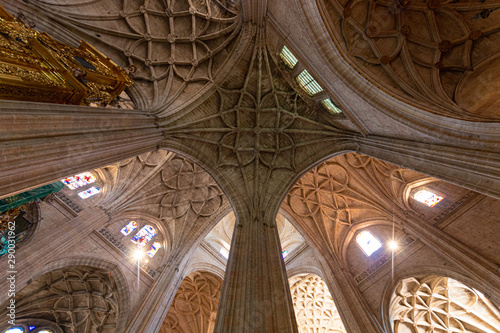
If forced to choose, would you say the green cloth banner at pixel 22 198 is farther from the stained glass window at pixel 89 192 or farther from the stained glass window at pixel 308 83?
the stained glass window at pixel 308 83

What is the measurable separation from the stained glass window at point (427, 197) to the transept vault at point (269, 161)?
221mm

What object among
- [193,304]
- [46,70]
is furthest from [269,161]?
[193,304]

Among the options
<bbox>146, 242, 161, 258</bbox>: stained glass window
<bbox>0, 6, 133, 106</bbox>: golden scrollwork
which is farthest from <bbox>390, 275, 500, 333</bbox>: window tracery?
<bbox>0, 6, 133, 106</bbox>: golden scrollwork

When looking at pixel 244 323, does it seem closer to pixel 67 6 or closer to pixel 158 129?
pixel 158 129

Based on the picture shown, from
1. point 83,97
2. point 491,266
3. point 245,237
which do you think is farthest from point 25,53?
point 491,266

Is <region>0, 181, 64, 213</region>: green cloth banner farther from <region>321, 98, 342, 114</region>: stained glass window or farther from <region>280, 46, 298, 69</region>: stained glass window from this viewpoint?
<region>321, 98, 342, 114</region>: stained glass window

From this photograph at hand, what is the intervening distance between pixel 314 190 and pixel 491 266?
8624mm

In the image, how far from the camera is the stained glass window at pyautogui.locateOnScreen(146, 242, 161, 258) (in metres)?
13.4

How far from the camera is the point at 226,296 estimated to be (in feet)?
20.7

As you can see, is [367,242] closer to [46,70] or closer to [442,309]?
[442,309]

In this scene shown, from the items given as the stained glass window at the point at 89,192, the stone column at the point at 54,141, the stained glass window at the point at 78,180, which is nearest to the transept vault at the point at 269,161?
the stone column at the point at 54,141

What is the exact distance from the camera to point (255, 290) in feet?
20.6

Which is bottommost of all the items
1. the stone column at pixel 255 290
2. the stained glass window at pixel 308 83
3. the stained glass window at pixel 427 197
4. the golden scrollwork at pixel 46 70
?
the stone column at pixel 255 290

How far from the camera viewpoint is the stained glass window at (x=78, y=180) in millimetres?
11594
